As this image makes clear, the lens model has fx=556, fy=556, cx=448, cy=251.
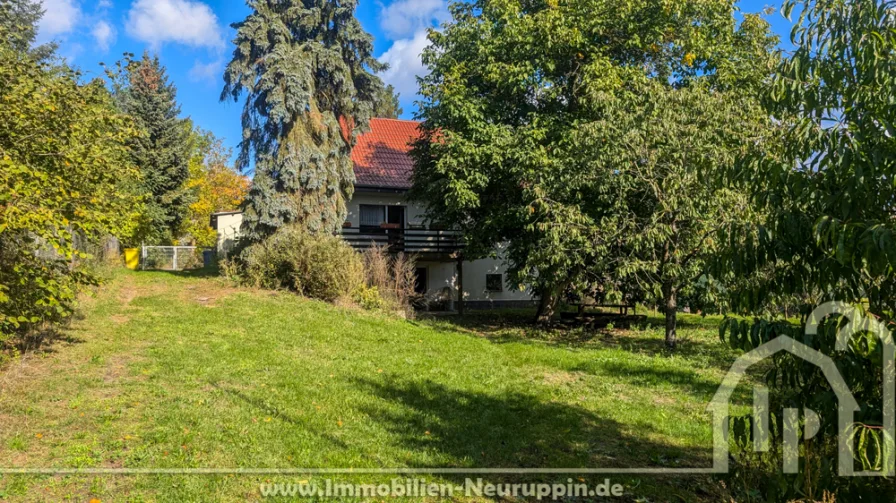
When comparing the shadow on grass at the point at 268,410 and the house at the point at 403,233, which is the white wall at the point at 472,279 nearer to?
the house at the point at 403,233

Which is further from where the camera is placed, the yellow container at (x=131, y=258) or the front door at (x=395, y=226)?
the yellow container at (x=131, y=258)

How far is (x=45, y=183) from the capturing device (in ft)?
19.6

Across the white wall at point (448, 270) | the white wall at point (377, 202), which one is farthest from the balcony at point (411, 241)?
the white wall at point (448, 270)

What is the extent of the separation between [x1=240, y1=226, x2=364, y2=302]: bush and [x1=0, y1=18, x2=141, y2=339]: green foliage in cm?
699

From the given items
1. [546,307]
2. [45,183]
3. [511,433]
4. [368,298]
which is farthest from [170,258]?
[511,433]

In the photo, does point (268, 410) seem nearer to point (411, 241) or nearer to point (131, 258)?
point (411, 241)

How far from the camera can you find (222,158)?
37.3 metres

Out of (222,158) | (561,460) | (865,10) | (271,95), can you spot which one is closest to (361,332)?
(561,460)

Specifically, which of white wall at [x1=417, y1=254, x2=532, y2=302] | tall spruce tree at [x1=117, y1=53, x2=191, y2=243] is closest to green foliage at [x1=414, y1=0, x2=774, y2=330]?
white wall at [x1=417, y1=254, x2=532, y2=302]

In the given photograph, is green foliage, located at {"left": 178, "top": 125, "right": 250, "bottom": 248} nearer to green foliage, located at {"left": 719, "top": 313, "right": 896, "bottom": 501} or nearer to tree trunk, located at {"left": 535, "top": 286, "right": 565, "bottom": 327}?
tree trunk, located at {"left": 535, "top": 286, "right": 565, "bottom": 327}

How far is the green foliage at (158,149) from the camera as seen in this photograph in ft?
76.7

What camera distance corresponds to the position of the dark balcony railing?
64.5 feet

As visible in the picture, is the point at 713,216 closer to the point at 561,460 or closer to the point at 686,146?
the point at 686,146

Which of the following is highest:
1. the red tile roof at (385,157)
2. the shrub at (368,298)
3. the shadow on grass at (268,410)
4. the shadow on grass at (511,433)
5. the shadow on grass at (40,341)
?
the red tile roof at (385,157)
